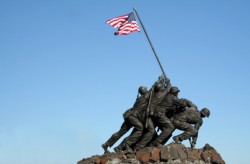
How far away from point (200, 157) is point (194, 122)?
158 cm

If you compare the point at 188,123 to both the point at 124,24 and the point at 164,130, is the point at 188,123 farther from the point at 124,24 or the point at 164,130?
the point at 124,24

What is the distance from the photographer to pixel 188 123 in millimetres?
19859

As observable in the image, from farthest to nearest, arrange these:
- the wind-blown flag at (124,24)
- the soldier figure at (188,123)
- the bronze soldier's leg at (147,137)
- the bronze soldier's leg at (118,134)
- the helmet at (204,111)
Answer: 1. the wind-blown flag at (124,24)
2. the helmet at (204,111)
3. the bronze soldier's leg at (118,134)
4. the soldier figure at (188,123)
5. the bronze soldier's leg at (147,137)

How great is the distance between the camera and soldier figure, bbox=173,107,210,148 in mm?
19547

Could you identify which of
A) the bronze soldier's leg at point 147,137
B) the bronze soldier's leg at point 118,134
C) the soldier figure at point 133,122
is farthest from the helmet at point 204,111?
the bronze soldier's leg at point 118,134

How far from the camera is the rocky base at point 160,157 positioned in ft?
60.0

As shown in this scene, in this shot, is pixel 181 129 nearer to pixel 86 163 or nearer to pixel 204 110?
pixel 204 110

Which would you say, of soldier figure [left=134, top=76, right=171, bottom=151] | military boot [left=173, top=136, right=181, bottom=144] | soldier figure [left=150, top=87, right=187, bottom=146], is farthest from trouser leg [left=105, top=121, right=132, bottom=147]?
military boot [left=173, top=136, right=181, bottom=144]

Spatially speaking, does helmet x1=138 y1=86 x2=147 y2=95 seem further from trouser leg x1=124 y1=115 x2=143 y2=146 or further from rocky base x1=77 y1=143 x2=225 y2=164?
rocky base x1=77 y1=143 x2=225 y2=164

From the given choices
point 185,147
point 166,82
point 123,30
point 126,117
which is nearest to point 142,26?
point 123,30

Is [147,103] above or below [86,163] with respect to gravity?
above

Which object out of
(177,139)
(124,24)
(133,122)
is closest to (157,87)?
(133,122)

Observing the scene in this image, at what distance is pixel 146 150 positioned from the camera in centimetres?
1847

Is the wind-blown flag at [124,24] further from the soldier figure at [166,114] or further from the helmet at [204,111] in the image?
the helmet at [204,111]
